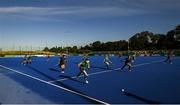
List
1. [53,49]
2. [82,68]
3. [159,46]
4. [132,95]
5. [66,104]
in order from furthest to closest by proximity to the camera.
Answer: [53,49] → [159,46] → [82,68] → [132,95] → [66,104]

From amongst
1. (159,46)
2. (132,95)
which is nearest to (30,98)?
(132,95)

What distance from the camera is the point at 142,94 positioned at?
45.0ft

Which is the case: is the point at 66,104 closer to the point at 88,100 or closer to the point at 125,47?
the point at 88,100

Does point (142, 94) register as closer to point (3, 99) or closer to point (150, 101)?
point (150, 101)

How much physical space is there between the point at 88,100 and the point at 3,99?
3.82m

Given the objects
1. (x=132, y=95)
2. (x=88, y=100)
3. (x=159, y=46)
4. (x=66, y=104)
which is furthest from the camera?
(x=159, y=46)

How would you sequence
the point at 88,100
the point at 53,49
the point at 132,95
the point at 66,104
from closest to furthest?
the point at 66,104 < the point at 88,100 < the point at 132,95 < the point at 53,49

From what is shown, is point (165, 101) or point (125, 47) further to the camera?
point (125, 47)

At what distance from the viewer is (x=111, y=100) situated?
39.9 ft

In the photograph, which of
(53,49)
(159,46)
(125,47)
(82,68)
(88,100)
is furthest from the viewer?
(53,49)

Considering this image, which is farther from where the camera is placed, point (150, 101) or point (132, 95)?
point (132, 95)

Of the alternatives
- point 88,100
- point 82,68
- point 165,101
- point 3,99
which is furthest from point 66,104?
point 82,68

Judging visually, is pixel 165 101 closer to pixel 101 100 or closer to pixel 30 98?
pixel 101 100

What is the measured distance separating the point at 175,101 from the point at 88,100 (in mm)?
3599
